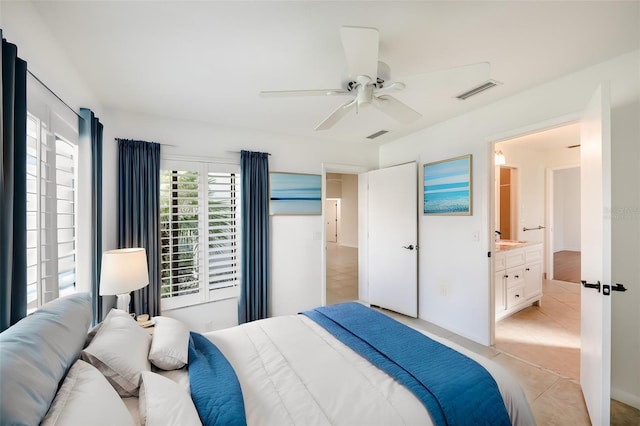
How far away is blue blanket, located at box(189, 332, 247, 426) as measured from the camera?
1.09 m

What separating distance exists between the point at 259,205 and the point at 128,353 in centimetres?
226

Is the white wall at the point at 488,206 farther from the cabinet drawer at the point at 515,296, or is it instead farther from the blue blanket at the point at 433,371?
the blue blanket at the point at 433,371

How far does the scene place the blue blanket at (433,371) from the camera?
124cm

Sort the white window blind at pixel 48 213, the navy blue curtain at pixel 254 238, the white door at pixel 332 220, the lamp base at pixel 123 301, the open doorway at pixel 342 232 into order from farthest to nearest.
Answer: the white door at pixel 332 220 < the open doorway at pixel 342 232 < the navy blue curtain at pixel 254 238 < the lamp base at pixel 123 301 < the white window blind at pixel 48 213

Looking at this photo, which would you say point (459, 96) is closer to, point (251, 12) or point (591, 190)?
point (591, 190)

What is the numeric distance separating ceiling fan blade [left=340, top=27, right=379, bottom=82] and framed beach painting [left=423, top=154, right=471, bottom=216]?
2019 millimetres

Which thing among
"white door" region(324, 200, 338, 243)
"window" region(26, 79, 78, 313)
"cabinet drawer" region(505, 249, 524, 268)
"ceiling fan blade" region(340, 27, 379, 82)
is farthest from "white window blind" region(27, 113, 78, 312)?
"white door" region(324, 200, 338, 243)

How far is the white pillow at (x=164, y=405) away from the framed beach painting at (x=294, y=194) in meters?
2.53

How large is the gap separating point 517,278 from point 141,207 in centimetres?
460

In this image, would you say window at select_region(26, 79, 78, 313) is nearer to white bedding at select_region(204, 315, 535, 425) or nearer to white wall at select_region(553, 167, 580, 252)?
white bedding at select_region(204, 315, 535, 425)

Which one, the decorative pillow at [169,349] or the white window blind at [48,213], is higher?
the white window blind at [48,213]

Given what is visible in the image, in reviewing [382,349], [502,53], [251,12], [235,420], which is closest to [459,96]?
[502,53]

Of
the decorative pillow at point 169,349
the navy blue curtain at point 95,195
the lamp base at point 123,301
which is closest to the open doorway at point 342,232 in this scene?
the lamp base at point 123,301

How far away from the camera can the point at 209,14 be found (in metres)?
1.51
